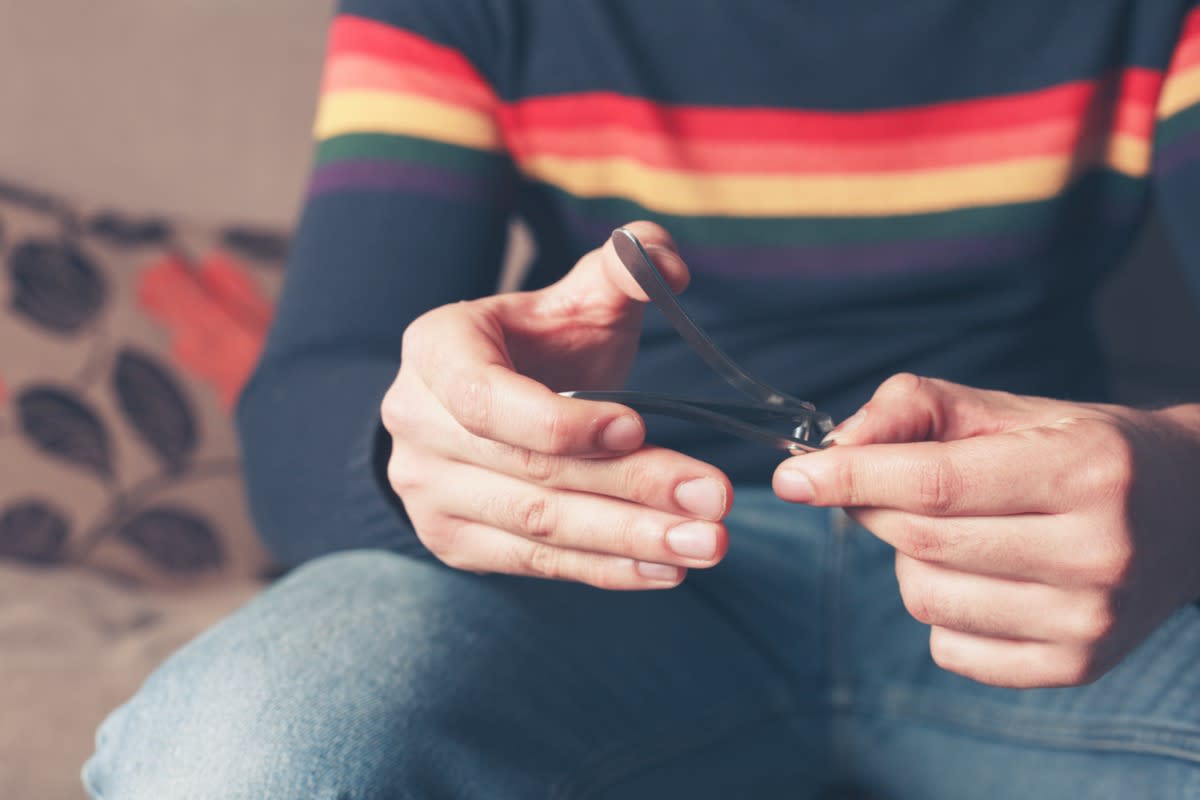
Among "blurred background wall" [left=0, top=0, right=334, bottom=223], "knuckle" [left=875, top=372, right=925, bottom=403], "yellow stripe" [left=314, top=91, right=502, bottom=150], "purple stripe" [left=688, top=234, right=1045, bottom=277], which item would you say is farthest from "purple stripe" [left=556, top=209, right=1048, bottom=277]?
"blurred background wall" [left=0, top=0, right=334, bottom=223]

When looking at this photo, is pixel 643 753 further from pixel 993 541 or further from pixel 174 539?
pixel 174 539

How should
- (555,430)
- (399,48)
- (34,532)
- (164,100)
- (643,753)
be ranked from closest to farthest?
(555,430)
(643,753)
(399,48)
(34,532)
(164,100)

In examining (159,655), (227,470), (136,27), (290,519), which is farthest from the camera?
Answer: (136,27)

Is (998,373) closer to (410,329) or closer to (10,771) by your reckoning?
(410,329)

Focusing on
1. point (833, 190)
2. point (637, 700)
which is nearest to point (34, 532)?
point (637, 700)

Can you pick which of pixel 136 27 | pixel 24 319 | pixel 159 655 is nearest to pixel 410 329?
pixel 159 655

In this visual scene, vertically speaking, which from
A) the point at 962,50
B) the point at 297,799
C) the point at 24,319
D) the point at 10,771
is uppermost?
the point at 962,50

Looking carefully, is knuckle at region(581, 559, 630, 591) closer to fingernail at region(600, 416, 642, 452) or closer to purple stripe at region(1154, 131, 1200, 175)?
fingernail at region(600, 416, 642, 452)
